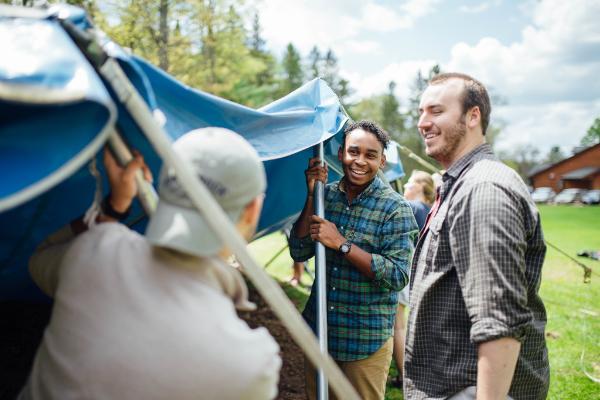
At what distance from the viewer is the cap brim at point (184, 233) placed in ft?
4.03

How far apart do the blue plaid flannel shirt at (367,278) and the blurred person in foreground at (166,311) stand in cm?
169

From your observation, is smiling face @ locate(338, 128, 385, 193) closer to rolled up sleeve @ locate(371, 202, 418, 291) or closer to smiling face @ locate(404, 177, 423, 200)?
rolled up sleeve @ locate(371, 202, 418, 291)

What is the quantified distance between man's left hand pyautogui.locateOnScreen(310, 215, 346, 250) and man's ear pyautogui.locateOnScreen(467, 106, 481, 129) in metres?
1.04

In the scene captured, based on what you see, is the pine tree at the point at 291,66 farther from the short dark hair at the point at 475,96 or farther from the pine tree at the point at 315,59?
the short dark hair at the point at 475,96

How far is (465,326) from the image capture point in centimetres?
204

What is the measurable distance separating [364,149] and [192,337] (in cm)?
217

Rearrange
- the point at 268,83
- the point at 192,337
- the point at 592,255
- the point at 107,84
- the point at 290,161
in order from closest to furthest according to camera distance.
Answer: the point at 192,337 → the point at 107,84 → the point at 290,161 → the point at 592,255 → the point at 268,83

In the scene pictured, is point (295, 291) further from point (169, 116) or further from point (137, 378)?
point (137, 378)

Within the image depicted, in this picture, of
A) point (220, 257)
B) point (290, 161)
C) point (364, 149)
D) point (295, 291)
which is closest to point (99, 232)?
point (220, 257)

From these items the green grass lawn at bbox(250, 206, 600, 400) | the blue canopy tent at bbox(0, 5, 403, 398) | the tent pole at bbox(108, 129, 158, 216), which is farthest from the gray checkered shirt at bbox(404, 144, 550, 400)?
the green grass lawn at bbox(250, 206, 600, 400)

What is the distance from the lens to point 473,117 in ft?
7.56

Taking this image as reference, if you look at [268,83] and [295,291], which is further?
[268,83]

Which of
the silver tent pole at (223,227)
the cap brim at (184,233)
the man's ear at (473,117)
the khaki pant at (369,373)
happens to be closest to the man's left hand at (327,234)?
the khaki pant at (369,373)

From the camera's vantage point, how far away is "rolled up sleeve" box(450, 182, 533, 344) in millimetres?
1815
